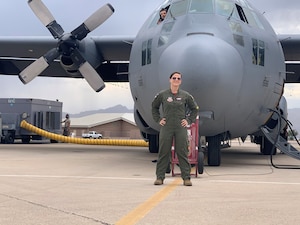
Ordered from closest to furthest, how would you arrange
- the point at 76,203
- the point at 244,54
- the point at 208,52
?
the point at 76,203 < the point at 208,52 < the point at 244,54

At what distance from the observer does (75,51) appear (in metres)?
14.9

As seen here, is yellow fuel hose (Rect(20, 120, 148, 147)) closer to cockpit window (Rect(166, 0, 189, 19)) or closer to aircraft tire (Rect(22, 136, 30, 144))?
aircraft tire (Rect(22, 136, 30, 144))

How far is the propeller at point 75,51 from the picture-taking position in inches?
A: 579

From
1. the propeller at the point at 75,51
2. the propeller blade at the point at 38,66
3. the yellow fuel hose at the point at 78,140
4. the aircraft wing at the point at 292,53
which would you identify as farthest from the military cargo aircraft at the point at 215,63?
the yellow fuel hose at the point at 78,140

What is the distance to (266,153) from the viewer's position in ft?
53.7

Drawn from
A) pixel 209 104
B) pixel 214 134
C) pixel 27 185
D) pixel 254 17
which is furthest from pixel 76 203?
pixel 254 17

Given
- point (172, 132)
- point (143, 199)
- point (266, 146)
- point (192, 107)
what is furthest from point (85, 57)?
point (143, 199)

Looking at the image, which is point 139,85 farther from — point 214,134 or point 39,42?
point 39,42

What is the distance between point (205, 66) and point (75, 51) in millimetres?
7411

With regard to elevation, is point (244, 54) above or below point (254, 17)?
below

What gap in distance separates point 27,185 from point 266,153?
11.4 meters

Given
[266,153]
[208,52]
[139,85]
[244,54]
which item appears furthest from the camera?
[266,153]

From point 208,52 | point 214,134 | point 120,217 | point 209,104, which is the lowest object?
point 120,217

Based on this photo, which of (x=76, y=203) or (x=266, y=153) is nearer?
(x=76, y=203)
